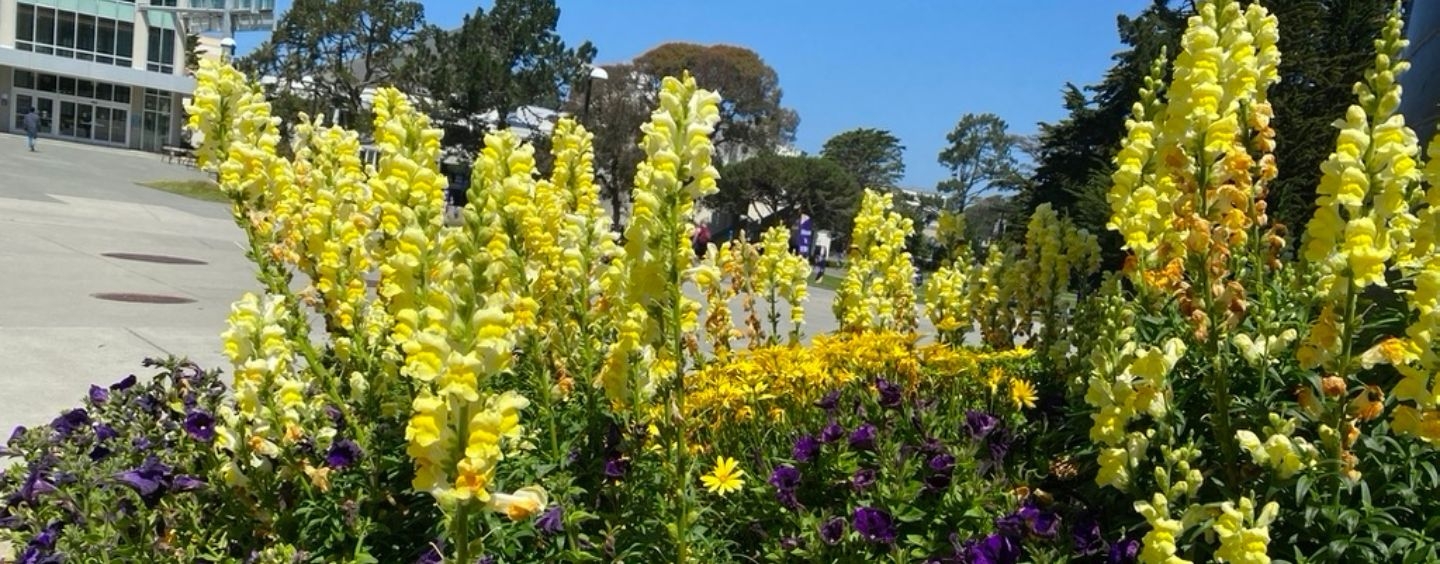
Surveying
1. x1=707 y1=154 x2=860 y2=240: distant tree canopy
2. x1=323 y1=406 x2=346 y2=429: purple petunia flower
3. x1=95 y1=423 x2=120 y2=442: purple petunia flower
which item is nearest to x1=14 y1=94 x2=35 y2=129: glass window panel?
x1=707 y1=154 x2=860 y2=240: distant tree canopy

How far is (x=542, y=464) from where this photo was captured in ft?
11.7

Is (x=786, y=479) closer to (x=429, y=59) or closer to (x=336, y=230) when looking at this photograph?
(x=336, y=230)

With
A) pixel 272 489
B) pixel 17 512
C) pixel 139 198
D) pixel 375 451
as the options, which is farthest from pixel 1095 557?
pixel 139 198

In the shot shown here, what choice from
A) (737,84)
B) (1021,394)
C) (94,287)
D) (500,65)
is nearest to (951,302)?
(1021,394)

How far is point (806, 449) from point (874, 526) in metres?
0.53

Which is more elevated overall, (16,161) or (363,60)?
(363,60)

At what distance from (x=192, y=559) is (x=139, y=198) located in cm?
2541

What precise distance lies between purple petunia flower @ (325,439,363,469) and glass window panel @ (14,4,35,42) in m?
58.4

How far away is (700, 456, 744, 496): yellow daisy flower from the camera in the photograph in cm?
360

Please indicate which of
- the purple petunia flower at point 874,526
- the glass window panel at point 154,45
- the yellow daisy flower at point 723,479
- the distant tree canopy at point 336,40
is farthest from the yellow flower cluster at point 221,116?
Result: the glass window panel at point 154,45

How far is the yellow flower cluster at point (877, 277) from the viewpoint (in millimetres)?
6660

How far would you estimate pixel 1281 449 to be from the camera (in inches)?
104

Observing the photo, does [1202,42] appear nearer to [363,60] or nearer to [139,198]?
[139,198]

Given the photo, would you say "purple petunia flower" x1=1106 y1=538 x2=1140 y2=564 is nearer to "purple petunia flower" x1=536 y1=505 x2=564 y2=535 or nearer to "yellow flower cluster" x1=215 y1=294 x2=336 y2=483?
"purple petunia flower" x1=536 y1=505 x2=564 y2=535
